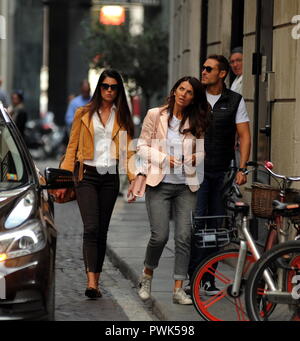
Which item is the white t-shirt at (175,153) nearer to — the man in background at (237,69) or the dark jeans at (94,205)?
the dark jeans at (94,205)

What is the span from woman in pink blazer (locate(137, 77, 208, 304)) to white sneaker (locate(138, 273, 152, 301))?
12.2 inches

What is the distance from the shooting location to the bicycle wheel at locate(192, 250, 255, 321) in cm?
659

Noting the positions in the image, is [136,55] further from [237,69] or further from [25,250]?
[25,250]

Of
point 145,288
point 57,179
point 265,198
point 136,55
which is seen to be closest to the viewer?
point 57,179

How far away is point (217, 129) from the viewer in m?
8.44

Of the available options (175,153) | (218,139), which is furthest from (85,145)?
(218,139)

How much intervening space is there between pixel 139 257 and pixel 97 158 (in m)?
2.41

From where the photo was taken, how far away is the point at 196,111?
316 inches

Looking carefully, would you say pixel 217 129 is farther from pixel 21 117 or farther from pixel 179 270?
pixel 21 117

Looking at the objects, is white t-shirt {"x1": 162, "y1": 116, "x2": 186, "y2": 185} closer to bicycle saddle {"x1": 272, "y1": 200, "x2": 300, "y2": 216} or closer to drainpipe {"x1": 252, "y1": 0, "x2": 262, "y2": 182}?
bicycle saddle {"x1": 272, "y1": 200, "x2": 300, "y2": 216}

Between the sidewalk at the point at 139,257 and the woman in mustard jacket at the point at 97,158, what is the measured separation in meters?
0.69

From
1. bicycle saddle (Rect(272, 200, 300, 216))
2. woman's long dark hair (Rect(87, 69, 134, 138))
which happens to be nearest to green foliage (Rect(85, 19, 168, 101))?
woman's long dark hair (Rect(87, 69, 134, 138))

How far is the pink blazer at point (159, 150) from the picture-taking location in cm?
797

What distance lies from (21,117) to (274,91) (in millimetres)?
11070
